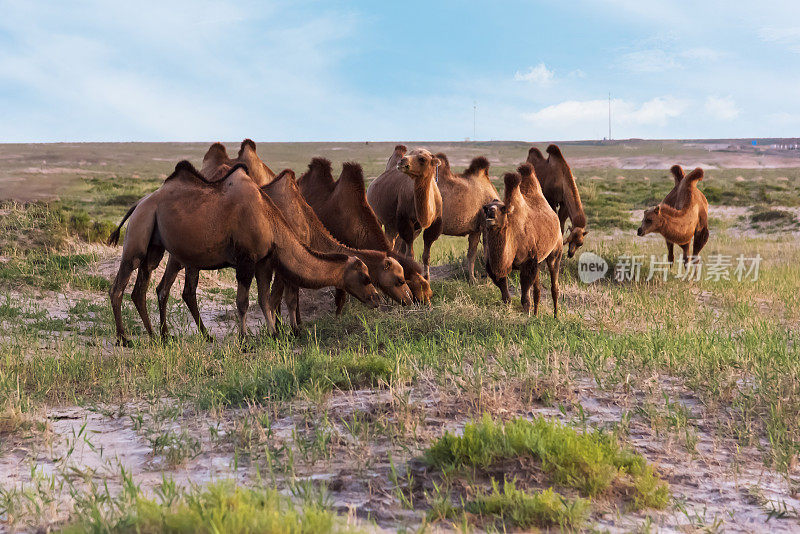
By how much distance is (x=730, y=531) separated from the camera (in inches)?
136

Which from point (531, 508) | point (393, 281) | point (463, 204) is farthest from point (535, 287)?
point (531, 508)

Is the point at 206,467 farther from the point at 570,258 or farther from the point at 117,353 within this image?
the point at 570,258

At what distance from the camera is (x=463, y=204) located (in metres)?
12.1

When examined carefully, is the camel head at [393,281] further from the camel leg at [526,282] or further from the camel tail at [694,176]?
the camel tail at [694,176]

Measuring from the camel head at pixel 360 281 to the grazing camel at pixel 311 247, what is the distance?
355mm

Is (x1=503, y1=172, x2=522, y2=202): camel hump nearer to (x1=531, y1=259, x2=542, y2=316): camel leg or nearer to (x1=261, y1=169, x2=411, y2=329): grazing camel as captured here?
(x1=531, y1=259, x2=542, y2=316): camel leg

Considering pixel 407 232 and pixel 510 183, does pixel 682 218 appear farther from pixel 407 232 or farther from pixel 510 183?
pixel 510 183

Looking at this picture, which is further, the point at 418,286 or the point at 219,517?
the point at 418,286

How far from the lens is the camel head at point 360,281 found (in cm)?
802

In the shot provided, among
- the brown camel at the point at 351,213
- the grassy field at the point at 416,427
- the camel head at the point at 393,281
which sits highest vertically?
the brown camel at the point at 351,213

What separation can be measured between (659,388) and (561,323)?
8.22ft

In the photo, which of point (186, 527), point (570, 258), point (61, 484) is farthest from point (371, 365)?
point (570, 258)

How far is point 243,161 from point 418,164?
2.55 meters

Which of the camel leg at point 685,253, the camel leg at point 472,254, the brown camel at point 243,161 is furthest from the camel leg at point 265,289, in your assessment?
the camel leg at point 685,253
